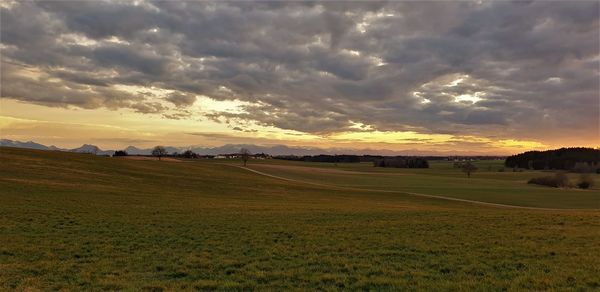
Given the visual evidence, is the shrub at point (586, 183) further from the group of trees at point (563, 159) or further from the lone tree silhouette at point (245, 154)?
the lone tree silhouette at point (245, 154)

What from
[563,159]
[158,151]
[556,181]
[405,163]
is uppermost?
[563,159]

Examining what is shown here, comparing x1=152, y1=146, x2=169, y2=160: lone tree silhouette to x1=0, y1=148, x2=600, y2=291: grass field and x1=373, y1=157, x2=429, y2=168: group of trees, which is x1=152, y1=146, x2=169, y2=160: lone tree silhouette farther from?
x1=0, y1=148, x2=600, y2=291: grass field

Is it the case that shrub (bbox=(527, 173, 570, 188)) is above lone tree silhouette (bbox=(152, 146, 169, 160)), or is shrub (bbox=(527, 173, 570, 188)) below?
below

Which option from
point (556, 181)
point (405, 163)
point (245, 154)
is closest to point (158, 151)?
point (245, 154)

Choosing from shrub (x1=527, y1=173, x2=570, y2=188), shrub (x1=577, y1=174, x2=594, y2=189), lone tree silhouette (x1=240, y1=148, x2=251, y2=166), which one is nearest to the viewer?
shrub (x1=577, y1=174, x2=594, y2=189)

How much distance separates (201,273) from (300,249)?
15.2 feet

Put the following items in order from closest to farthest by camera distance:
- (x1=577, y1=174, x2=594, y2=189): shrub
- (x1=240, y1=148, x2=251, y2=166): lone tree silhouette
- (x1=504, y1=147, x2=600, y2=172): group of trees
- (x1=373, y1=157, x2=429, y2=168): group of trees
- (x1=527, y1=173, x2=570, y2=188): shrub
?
1. (x1=577, y1=174, x2=594, y2=189): shrub
2. (x1=527, y1=173, x2=570, y2=188): shrub
3. (x1=240, y1=148, x2=251, y2=166): lone tree silhouette
4. (x1=504, y1=147, x2=600, y2=172): group of trees
5. (x1=373, y1=157, x2=429, y2=168): group of trees

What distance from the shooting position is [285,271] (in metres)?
12.0

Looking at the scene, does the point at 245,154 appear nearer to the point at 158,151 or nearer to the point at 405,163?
the point at 158,151

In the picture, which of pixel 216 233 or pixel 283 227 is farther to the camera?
pixel 283 227

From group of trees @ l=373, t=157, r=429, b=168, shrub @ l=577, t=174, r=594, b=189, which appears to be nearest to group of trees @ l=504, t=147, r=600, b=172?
group of trees @ l=373, t=157, r=429, b=168

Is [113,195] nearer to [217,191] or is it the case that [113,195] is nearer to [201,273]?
[217,191]

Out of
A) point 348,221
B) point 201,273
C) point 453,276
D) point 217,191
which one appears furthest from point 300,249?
point 217,191

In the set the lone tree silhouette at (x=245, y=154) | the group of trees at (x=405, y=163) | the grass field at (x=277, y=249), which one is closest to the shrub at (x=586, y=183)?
the grass field at (x=277, y=249)
